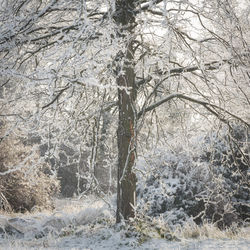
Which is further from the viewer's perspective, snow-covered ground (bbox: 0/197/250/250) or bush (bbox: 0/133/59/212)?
bush (bbox: 0/133/59/212)

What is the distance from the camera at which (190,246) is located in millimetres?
4137

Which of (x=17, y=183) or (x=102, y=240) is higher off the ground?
(x=17, y=183)

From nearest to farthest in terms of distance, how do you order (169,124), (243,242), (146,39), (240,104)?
(243,242) < (240,104) < (146,39) < (169,124)

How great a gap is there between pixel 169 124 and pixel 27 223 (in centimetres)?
360

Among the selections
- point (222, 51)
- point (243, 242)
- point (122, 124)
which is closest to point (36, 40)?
point (122, 124)

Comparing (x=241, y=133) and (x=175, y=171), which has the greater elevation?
(x=241, y=133)

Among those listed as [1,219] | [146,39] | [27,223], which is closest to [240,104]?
[146,39]

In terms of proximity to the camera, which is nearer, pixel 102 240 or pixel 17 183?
pixel 102 240

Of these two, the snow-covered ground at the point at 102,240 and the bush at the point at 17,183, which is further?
the bush at the point at 17,183

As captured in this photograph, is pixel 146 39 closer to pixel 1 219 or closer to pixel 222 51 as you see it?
pixel 222 51

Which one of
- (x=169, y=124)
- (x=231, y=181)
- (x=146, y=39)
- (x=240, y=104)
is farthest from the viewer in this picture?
(x=231, y=181)

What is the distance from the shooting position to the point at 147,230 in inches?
185

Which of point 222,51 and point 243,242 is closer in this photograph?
point 243,242

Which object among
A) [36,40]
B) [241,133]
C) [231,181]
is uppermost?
[36,40]
